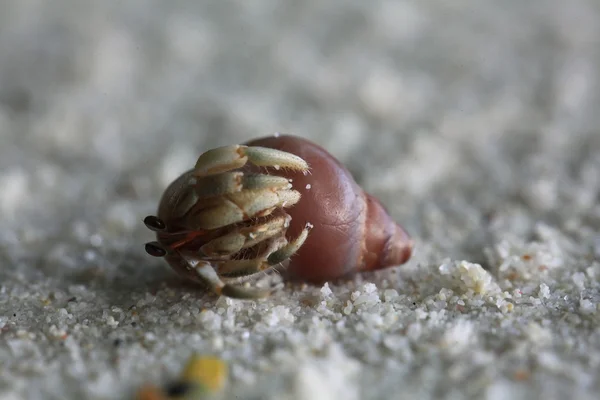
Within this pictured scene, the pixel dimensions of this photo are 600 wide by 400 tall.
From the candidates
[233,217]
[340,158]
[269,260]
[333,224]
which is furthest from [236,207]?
[340,158]

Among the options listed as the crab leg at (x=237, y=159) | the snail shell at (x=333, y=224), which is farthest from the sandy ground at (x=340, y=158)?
the crab leg at (x=237, y=159)

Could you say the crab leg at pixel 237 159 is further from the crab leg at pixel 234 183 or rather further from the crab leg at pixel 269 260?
the crab leg at pixel 269 260

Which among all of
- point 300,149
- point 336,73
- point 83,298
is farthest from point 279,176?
point 336,73

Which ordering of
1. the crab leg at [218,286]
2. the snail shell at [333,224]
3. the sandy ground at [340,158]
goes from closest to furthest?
the sandy ground at [340,158], the crab leg at [218,286], the snail shell at [333,224]

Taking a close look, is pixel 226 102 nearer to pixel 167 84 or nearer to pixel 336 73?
pixel 167 84

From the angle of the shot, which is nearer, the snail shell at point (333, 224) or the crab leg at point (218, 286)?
the crab leg at point (218, 286)

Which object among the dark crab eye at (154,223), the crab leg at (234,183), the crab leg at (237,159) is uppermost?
the crab leg at (237,159)

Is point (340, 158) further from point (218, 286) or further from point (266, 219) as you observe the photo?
point (218, 286)
